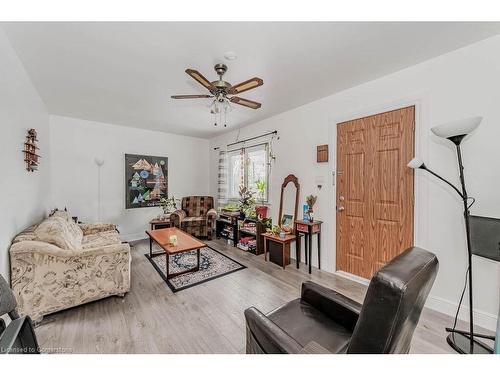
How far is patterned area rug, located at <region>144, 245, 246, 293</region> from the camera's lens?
102 inches

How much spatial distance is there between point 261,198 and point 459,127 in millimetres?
2963

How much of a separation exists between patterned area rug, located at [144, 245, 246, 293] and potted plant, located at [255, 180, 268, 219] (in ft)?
3.12

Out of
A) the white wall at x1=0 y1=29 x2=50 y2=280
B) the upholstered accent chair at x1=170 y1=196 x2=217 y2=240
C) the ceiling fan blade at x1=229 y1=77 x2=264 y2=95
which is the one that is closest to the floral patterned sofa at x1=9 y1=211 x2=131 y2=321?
the white wall at x1=0 y1=29 x2=50 y2=280

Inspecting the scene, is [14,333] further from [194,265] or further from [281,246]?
[281,246]

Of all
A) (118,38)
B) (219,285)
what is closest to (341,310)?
(219,285)

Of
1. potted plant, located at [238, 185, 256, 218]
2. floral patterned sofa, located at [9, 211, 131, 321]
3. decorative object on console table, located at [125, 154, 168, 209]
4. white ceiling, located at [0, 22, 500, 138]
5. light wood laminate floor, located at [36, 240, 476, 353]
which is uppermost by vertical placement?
white ceiling, located at [0, 22, 500, 138]

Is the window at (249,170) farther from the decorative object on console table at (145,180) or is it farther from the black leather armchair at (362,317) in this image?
the black leather armchair at (362,317)

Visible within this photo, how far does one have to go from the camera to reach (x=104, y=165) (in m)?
4.18

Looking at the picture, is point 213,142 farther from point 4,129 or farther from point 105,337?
point 105,337

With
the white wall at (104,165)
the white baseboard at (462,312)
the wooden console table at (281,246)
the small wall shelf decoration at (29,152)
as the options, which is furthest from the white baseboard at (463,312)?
the white wall at (104,165)

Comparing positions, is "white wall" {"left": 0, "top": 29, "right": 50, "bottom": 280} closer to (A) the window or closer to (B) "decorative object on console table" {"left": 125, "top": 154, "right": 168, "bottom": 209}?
(B) "decorative object on console table" {"left": 125, "top": 154, "right": 168, "bottom": 209}

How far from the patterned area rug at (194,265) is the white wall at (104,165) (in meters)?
1.31

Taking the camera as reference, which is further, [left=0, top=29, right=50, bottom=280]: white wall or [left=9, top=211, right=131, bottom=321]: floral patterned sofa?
[left=9, top=211, right=131, bottom=321]: floral patterned sofa

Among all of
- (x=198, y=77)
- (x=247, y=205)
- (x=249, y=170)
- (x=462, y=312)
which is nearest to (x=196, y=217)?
(x=247, y=205)
